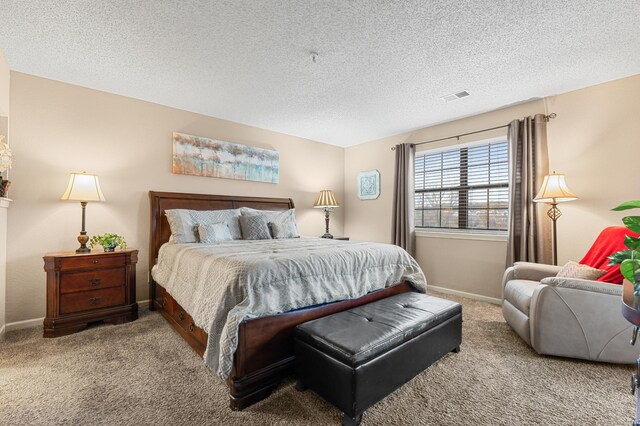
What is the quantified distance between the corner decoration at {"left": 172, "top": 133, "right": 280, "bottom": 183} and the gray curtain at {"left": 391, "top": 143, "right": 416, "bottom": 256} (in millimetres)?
1986

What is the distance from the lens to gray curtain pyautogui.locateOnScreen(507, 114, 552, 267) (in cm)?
318

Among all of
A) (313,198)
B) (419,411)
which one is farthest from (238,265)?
(313,198)

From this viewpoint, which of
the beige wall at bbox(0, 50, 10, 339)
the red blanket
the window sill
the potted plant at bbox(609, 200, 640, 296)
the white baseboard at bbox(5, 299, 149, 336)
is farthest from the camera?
the window sill

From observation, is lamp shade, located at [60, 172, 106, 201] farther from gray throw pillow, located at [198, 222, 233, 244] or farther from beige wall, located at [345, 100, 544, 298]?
beige wall, located at [345, 100, 544, 298]

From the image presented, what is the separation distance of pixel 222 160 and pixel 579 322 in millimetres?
4168

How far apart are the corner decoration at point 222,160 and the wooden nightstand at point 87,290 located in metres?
1.37

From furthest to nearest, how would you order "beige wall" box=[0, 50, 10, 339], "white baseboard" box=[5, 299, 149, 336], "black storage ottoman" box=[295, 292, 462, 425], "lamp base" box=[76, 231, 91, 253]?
"lamp base" box=[76, 231, 91, 253]
"white baseboard" box=[5, 299, 149, 336]
"beige wall" box=[0, 50, 10, 339]
"black storage ottoman" box=[295, 292, 462, 425]

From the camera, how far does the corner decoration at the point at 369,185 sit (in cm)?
499

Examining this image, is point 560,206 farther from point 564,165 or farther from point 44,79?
point 44,79

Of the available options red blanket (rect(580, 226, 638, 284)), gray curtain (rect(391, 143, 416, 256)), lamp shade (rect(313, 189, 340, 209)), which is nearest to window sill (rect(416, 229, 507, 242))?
gray curtain (rect(391, 143, 416, 256))

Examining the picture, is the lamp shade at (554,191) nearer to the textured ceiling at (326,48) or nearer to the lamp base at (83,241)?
the textured ceiling at (326,48)

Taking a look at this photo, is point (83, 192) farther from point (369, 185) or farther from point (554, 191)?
point (554, 191)

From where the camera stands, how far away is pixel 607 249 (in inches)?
94.8

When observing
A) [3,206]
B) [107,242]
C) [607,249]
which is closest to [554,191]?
[607,249]
